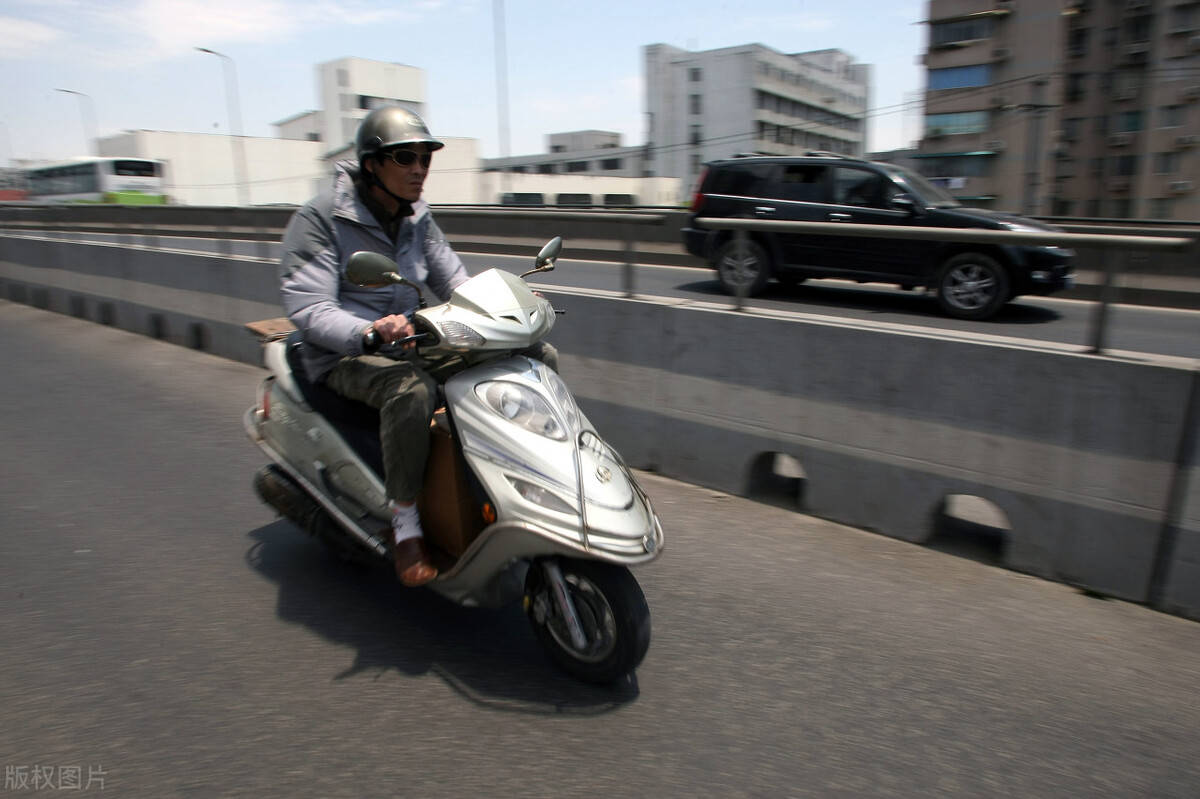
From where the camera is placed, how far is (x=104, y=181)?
119 ft

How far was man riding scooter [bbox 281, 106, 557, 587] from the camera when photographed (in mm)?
3133

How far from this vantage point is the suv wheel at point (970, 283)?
6035mm

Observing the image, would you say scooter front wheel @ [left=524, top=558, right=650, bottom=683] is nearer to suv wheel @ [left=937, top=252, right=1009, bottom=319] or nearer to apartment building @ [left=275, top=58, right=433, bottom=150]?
suv wheel @ [left=937, top=252, right=1009, bottom=319]

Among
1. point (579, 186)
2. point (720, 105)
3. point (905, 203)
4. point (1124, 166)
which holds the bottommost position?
point (905, 203)

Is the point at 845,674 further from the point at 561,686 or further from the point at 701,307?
the point at 701,307

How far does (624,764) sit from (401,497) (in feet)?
4.26

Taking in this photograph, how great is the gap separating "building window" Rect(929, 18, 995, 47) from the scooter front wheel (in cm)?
5254

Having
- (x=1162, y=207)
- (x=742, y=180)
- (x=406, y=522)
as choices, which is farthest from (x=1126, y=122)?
(x=406, y=522)

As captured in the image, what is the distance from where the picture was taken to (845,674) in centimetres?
312

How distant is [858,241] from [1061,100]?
55.3 m

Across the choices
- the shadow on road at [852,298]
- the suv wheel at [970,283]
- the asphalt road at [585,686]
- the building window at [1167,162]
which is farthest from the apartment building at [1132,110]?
the asphalt road at [585,686]

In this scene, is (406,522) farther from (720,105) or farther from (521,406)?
(720,105)

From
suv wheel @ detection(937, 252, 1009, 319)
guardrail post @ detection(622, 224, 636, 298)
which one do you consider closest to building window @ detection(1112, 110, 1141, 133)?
suv wheel @ detection(937, 252, 1009, 319)

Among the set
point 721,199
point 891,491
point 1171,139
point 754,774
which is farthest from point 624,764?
point 1171,139
